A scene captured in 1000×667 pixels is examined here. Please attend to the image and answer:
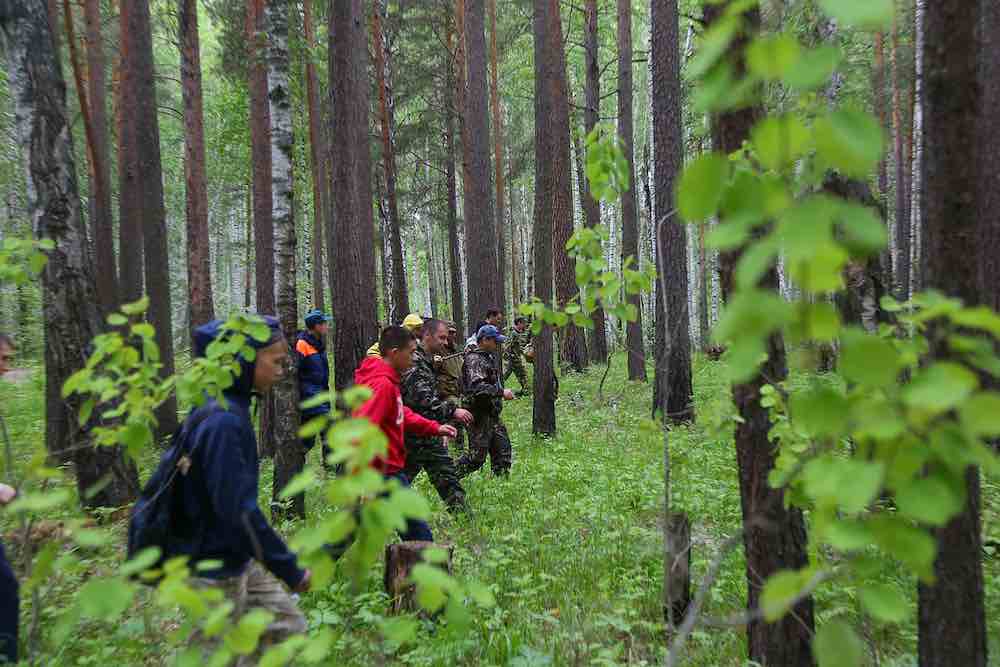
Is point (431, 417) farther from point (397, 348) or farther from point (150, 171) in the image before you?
point (150, 171)

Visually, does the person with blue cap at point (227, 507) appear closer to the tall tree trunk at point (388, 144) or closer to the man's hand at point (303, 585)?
the man's hand at point (303, 585)

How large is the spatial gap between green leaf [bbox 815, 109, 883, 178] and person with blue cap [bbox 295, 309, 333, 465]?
6.70 meters

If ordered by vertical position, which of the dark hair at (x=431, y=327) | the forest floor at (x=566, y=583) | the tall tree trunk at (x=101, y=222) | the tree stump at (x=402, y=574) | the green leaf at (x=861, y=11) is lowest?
the forest floor at (x=566, y=583)

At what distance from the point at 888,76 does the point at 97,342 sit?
756 inches

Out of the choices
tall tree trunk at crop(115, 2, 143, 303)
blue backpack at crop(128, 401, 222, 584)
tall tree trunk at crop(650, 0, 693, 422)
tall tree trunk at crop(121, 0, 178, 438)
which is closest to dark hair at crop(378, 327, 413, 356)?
blue backpack at crop(128, 401, 222, 584)

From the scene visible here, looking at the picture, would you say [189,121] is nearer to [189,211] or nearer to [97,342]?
[189,211]

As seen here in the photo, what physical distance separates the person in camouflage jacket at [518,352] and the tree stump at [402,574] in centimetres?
966

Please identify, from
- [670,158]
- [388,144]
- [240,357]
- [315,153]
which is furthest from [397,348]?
[315,153]

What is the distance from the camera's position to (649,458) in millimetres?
8117

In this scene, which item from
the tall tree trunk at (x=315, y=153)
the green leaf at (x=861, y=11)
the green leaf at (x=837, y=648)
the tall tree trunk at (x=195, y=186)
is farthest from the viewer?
the tall tree trunk at (x=315, y=153)

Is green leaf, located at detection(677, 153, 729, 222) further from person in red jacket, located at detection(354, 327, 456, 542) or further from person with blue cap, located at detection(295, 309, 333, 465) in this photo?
person with blue cap, located at detection(295, 309, 333, 465)

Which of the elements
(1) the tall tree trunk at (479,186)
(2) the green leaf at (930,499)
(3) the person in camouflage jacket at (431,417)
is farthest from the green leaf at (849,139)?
(1) the tall tree trunk at (479,186)

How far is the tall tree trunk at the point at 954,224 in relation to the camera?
2.12 metres

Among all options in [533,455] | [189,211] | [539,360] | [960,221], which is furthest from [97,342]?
[189,211]
